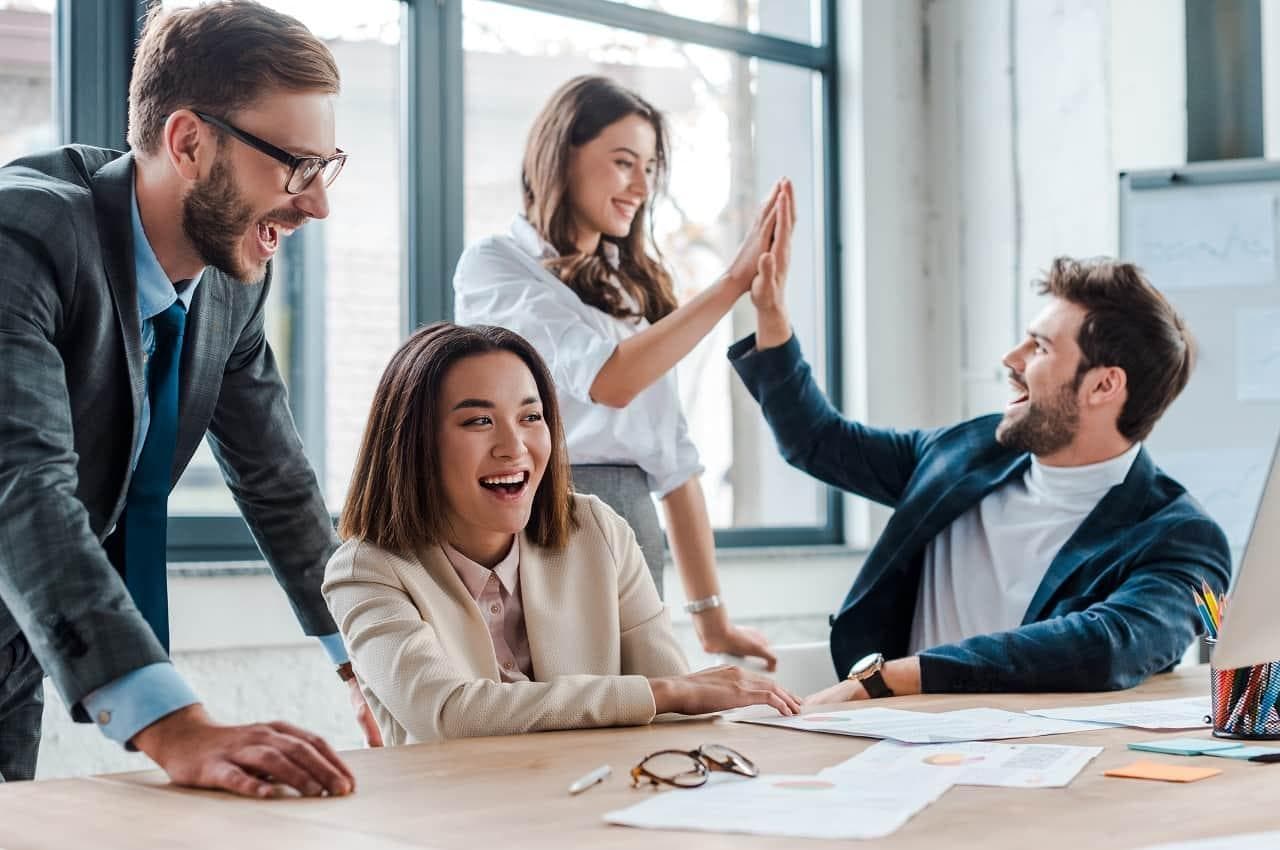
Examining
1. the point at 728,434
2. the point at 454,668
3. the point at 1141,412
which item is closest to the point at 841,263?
the point at 728,434

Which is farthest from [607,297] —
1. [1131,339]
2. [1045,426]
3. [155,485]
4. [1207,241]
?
[1207,241]

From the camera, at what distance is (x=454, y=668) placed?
1.56 m

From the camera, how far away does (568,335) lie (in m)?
2.41

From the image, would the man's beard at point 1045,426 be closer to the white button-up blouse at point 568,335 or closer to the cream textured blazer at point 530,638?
the white button-up blouse at point 568,335

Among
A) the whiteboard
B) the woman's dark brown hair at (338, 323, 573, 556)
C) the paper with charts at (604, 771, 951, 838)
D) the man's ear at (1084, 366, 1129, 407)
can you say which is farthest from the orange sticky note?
the whiteboard

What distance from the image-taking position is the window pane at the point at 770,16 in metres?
4.14

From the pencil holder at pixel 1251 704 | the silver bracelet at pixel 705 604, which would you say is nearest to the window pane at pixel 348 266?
the silver bracelet at pixel 705 604

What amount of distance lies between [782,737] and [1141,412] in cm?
123

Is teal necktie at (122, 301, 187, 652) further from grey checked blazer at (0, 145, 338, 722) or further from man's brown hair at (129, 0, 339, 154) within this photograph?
man's brown hair at (129, 0, 339, 154)

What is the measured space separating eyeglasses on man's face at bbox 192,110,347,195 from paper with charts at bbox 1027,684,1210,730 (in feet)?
3.45

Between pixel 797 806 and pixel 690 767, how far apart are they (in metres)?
0.18

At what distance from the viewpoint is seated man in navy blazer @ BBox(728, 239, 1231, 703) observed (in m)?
2.17

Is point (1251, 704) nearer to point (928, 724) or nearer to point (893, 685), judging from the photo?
point (928, 724)

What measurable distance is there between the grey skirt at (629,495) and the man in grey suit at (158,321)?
52 centimetres
